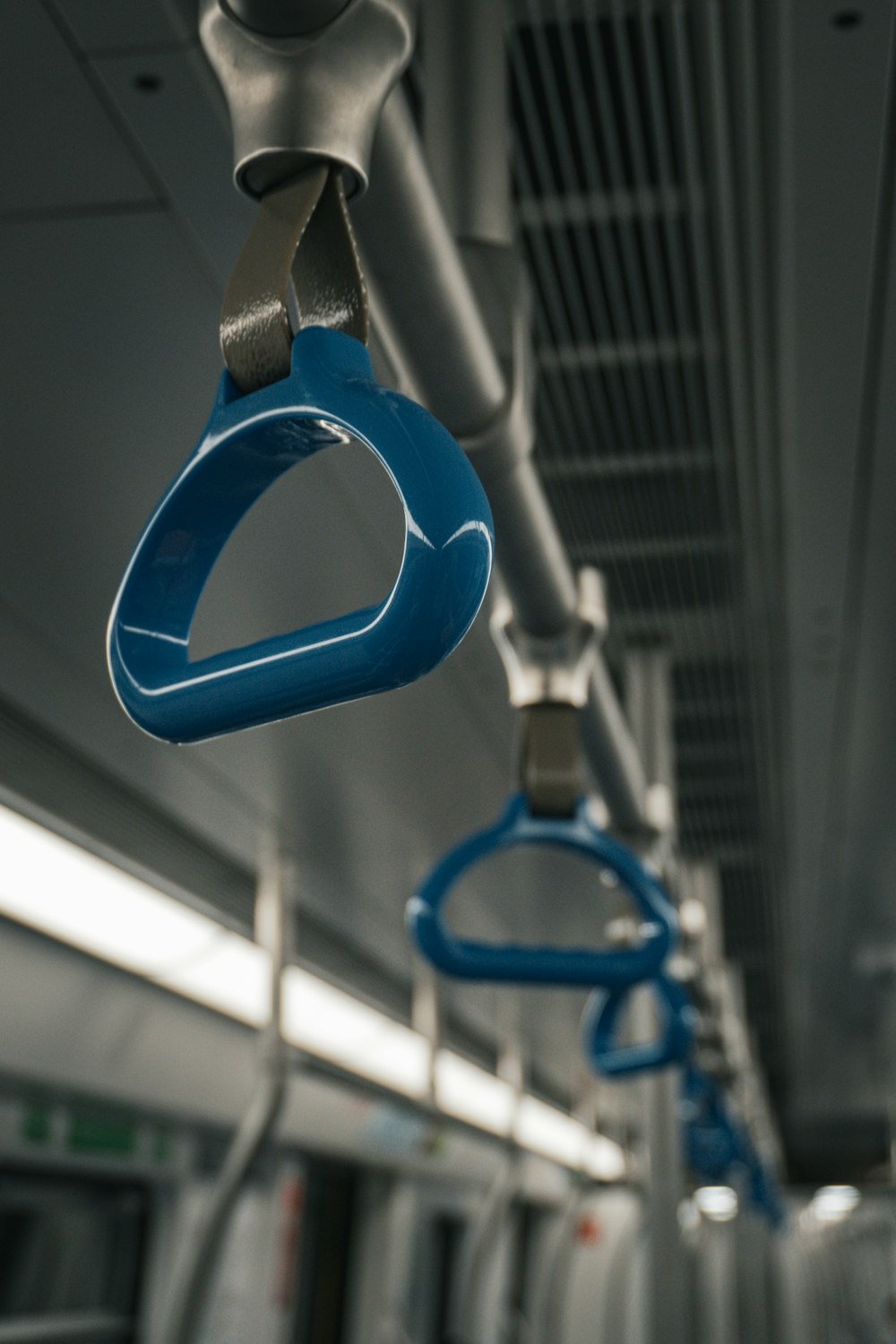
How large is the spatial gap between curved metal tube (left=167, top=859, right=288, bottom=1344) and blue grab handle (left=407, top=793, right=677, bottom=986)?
242 cm

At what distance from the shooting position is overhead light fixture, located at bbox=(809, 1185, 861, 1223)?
17266 mm

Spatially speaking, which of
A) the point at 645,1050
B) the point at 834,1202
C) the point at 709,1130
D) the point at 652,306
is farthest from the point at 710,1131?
the point at 834,1202

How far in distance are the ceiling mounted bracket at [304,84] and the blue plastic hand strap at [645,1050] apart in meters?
1.84

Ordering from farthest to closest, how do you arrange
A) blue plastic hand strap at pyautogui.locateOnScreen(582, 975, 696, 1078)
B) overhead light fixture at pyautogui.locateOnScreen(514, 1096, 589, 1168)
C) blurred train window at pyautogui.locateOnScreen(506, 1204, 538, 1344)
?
1. blurred train window at pyautogui.locateOnScreen(506, 1204, 538, 1344)
2. overhead light fixture at pyautogui.locateOnScreen(514, 1096, 589, 1168)
3. blue plastic hand strap at pyautogui.locateOnScreen(582, 975, 696, 1078)

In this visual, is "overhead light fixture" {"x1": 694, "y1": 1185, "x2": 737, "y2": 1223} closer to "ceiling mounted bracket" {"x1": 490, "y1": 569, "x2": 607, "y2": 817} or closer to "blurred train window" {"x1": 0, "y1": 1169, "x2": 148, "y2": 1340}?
"blurred train window" {"x1": 0, "y1": 1169, "x2": 148, "y2": 1340}

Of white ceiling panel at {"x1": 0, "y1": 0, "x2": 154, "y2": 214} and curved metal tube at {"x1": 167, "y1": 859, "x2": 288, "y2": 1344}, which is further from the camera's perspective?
curved metal tube at {"x1": 167, "y1": 859, "x2": 288, "y2": 1344}

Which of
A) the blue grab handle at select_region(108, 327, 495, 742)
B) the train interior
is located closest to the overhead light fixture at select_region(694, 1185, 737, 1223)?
the train interior

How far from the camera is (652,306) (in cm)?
221

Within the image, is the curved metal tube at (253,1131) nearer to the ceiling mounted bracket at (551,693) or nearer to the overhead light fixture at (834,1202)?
the ceiling mounted bracket at (551,693)

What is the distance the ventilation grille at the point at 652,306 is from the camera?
68.1 inches

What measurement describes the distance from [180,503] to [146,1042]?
3949 mm

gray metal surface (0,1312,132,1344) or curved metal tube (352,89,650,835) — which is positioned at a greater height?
curved metal tube (352,89,650,835)

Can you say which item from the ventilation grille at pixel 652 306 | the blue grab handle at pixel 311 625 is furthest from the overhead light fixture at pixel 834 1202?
the blue grab handle at pixel 311 625

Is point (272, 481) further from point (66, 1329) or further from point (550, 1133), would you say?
point (550, 1133)
